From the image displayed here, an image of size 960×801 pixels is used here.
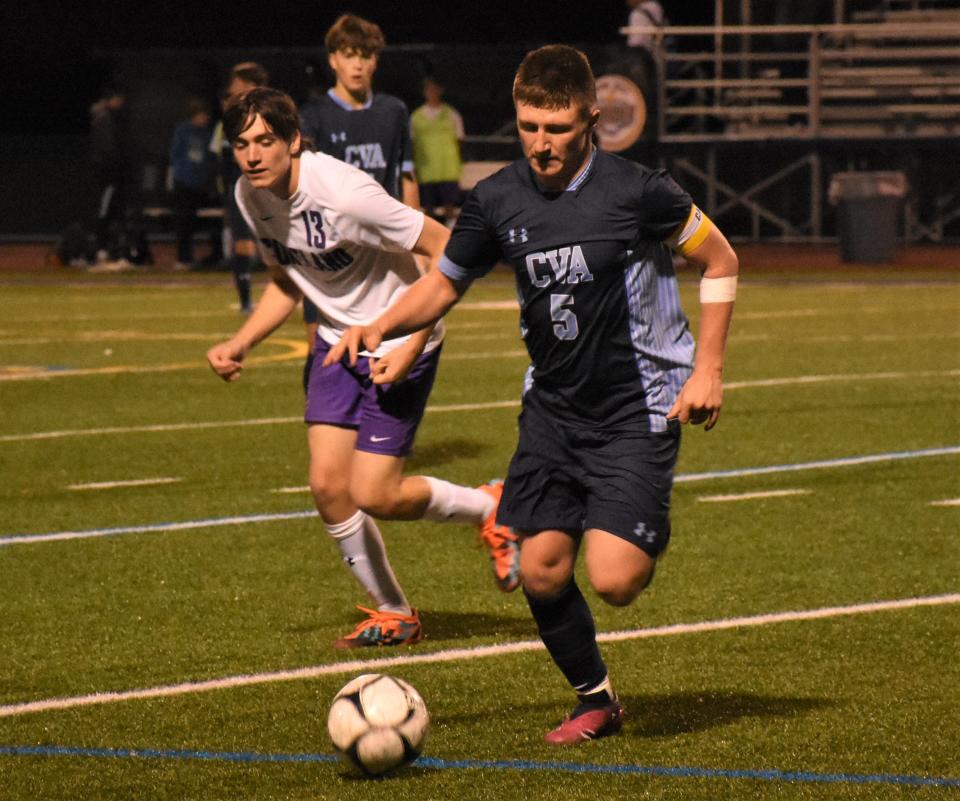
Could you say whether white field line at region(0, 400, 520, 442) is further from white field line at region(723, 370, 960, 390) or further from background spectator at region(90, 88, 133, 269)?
background spectator at region(90, 88, 133, 269)

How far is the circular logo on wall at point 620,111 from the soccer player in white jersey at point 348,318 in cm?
1881

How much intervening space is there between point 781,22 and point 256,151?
25.6m

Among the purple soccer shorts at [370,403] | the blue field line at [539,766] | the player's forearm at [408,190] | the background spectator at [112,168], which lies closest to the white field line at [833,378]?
the player's forearm at [408,190]

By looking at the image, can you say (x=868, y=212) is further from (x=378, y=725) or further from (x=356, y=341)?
(x=378, y=725)

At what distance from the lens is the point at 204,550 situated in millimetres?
8227

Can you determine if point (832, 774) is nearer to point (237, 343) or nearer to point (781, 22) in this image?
point (237, 343)

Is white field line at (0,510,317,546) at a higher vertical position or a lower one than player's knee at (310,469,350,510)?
lower

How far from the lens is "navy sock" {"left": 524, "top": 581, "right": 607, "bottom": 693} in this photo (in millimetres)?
5340

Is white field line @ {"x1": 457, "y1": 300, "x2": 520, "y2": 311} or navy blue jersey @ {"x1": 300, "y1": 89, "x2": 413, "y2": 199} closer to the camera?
navy blue jersey @ {"x1": 300, "y1": 89, "x2": 413, "y2": 199}

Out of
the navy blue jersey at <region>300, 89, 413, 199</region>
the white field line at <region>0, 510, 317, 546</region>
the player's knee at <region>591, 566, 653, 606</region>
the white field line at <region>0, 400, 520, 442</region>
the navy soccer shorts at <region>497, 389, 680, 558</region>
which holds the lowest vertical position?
the white field line at <region>0, 400, 520, 442</region>

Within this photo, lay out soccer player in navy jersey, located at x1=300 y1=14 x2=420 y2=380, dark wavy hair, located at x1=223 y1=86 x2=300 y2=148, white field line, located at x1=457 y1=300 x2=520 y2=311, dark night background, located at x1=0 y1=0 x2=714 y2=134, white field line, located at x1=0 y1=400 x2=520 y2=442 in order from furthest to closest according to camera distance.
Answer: dark night background, located at x1=0 y1=0 x2=714 y2=134
white field line, located at x1=457 y1=300 x2=520 y2=311
white field line, located at x1=0 y1=400 x2=520 y2=442
soccer player in navy jersey, located at x1=300 y1=14 x2=420 y2=380
dark wavy hair, located at x1=223 y1=86 x2=300 y2=148

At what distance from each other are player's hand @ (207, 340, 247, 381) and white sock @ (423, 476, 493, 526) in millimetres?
813

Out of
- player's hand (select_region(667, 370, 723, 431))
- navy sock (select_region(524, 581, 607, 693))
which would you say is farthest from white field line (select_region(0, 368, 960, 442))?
player's hand (select_region(667, 370, 723, 431))

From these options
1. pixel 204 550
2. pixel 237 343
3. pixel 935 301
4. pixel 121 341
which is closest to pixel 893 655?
pixel 237 343
